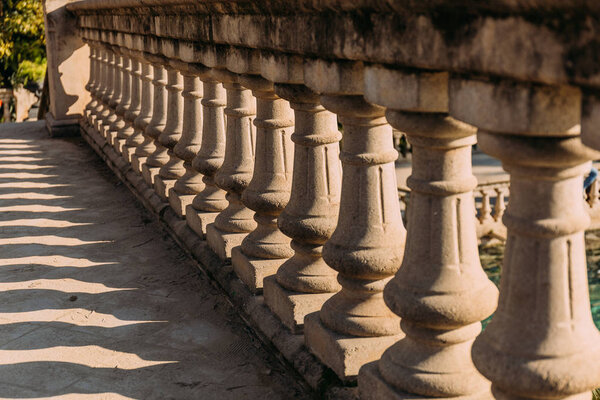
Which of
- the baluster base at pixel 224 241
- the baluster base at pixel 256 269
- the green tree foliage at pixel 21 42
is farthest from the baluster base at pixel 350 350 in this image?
the green tree foliage at pixel 21 42

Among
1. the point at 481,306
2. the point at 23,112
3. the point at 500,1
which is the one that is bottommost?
the point at 23,112

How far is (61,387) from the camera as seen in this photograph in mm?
2988

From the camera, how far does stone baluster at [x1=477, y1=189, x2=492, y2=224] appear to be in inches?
730

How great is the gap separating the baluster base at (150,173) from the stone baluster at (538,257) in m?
3.88

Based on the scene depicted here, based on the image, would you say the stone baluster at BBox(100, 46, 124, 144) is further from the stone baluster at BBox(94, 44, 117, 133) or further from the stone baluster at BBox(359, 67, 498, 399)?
the stone baluster at BBox(359, 67, 498, 399)

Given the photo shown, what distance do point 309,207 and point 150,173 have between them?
9.33 ft

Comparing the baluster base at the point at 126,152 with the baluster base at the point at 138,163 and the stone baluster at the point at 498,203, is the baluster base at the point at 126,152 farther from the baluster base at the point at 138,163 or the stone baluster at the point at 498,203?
the stone baluster at the point at 498,203

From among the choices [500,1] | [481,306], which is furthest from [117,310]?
[500,1]

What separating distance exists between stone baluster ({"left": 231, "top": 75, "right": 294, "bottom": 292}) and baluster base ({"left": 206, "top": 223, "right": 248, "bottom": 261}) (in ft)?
1.06

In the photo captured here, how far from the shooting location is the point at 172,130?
17.2 ft

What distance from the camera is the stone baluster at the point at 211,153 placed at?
4.29 meters

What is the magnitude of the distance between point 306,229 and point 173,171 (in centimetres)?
238

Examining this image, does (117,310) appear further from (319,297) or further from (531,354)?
(531,354)

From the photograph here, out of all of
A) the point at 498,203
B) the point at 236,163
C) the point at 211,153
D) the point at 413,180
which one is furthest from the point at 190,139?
the point at 498,203
